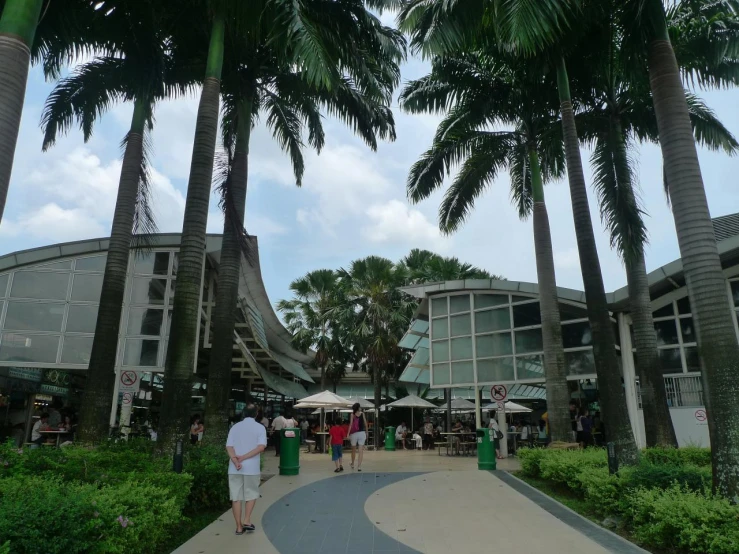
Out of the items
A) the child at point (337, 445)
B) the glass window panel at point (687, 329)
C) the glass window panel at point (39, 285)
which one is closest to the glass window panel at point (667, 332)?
the glass window panel at point (687, 329)

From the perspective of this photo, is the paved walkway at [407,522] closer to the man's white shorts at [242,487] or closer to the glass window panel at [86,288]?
the man's white shorts at [242,487]

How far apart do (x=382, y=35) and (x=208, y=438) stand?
9729 millimetres

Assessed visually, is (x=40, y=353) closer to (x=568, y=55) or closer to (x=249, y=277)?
(x=249, y=277)

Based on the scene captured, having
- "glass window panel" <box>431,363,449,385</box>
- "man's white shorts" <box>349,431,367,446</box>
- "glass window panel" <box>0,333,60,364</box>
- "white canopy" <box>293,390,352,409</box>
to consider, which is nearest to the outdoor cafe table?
"glass window panel" <box>0,333,60,364</box>

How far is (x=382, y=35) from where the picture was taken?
43.0 ft

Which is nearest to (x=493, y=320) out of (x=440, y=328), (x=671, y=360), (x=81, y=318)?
(x=440, y=328)

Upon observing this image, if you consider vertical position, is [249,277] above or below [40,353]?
above

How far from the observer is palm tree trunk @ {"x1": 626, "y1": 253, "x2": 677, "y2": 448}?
1257 cm

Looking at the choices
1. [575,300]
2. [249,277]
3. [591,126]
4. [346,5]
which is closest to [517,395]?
[575,300]

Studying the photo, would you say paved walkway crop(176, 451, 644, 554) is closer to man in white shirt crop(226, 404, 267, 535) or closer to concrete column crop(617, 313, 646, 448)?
man in white shirt crop(226, 404, 267, 535)

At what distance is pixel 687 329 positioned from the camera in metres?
18.2

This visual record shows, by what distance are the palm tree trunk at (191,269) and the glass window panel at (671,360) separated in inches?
605

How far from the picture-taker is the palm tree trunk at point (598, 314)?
10086 mm

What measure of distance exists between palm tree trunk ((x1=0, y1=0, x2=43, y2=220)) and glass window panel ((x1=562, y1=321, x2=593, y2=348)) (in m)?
17.9
